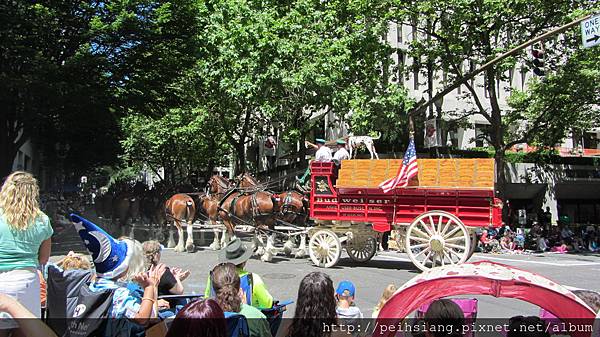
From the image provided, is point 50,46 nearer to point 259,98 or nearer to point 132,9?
point 132,9

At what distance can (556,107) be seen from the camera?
24.7 meters

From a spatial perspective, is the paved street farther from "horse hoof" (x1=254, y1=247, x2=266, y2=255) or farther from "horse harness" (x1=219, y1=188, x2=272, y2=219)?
"horse harness" (x1=219, y1=188, x2=272, y2=219)

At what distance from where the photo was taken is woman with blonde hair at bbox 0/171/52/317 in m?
4.17

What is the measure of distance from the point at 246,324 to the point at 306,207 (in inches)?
446

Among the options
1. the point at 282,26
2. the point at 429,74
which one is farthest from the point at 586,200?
the point at 282,26

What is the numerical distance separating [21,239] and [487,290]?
3.65 metres

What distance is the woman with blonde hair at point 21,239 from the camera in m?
4.17

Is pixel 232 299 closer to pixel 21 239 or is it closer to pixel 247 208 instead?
pixel 21 239

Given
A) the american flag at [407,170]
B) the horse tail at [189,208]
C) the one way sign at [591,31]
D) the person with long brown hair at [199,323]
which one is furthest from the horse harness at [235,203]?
the person with long brown hair at [199,323]

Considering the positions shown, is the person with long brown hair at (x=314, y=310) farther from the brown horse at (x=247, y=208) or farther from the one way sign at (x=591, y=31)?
the brown horse at (x=247, y=208)

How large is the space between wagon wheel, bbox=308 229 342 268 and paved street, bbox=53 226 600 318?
0.70ft

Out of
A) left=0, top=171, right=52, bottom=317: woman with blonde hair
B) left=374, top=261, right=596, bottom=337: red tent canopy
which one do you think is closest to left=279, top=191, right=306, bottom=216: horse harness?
left=0, top=171, right=52, bottom=317: woman with blonde hair

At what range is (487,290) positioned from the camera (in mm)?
3307

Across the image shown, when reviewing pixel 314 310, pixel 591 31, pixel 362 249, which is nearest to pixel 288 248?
pixel 362 249
